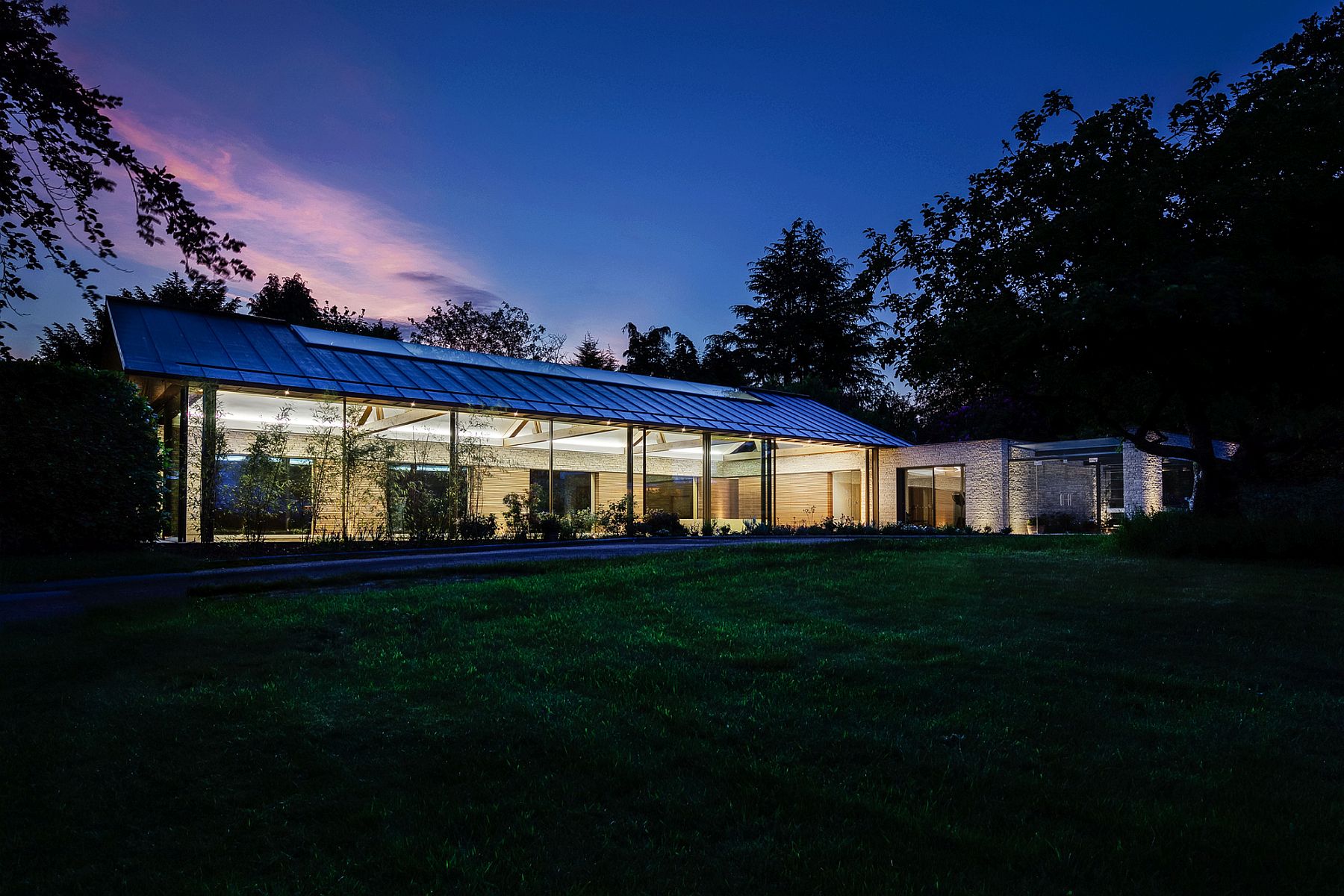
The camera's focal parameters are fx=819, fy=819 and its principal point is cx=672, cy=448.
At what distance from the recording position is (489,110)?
51.4 feet

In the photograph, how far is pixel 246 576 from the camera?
28.0 ft

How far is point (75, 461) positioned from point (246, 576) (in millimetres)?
4568

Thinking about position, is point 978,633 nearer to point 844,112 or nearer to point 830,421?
point 844,112

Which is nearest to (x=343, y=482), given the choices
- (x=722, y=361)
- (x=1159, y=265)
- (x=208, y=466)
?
(x=208, y=466)

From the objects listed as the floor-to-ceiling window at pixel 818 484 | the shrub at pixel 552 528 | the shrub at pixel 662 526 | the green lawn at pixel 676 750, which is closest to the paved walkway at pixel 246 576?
the green lawn at pixel 676 750

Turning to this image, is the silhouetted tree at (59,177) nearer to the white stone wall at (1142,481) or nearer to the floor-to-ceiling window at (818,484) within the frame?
the floor-to-ceiling window at (818,484)

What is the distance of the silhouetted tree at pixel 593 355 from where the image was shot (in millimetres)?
A: 44656

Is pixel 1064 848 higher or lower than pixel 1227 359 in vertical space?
lower

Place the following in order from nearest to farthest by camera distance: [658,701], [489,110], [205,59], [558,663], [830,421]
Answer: [658,701]
[558,663]
[205,59]
[489,110]
[830,421]

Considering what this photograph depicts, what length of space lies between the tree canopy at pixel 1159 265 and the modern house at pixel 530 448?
2.51 m

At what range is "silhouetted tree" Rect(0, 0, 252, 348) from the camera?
553 cm

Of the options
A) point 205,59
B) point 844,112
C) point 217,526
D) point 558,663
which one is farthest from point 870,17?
point 217,526

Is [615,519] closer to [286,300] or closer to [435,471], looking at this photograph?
[435,471]

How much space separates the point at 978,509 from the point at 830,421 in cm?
498
